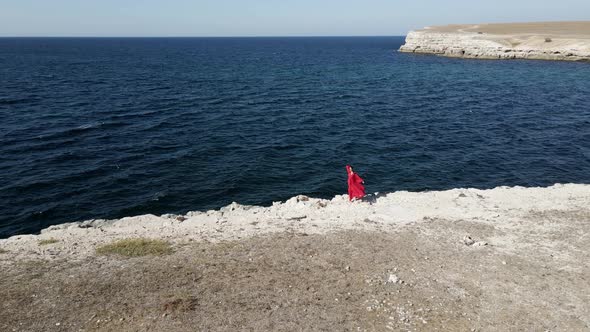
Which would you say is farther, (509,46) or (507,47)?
(509,46)

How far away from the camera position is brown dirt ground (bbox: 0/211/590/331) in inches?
525

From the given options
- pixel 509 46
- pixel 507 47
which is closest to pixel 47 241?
pixel 507 47

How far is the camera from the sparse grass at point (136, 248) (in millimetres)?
17500

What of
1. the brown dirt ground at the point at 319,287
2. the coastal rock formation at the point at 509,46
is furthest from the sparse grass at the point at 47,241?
the coastal rock formation at the point at 509,46

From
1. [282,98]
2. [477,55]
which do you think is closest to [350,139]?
[282,98]

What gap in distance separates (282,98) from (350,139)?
68.5 ft

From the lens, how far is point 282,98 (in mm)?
58938

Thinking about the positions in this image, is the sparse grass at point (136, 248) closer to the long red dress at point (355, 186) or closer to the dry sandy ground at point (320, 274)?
the dry sandy ground at point (320, 274)

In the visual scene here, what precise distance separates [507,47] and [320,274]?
117714mm

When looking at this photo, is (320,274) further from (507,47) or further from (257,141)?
(507,47)

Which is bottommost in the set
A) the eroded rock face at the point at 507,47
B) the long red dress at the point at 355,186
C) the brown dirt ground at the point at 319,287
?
the brown dirt ground at the point at 319,287

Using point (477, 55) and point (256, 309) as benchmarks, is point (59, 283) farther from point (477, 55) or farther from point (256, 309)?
point (477, 55)

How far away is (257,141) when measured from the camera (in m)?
39.9

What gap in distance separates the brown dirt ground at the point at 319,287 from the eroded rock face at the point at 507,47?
4019 inches
